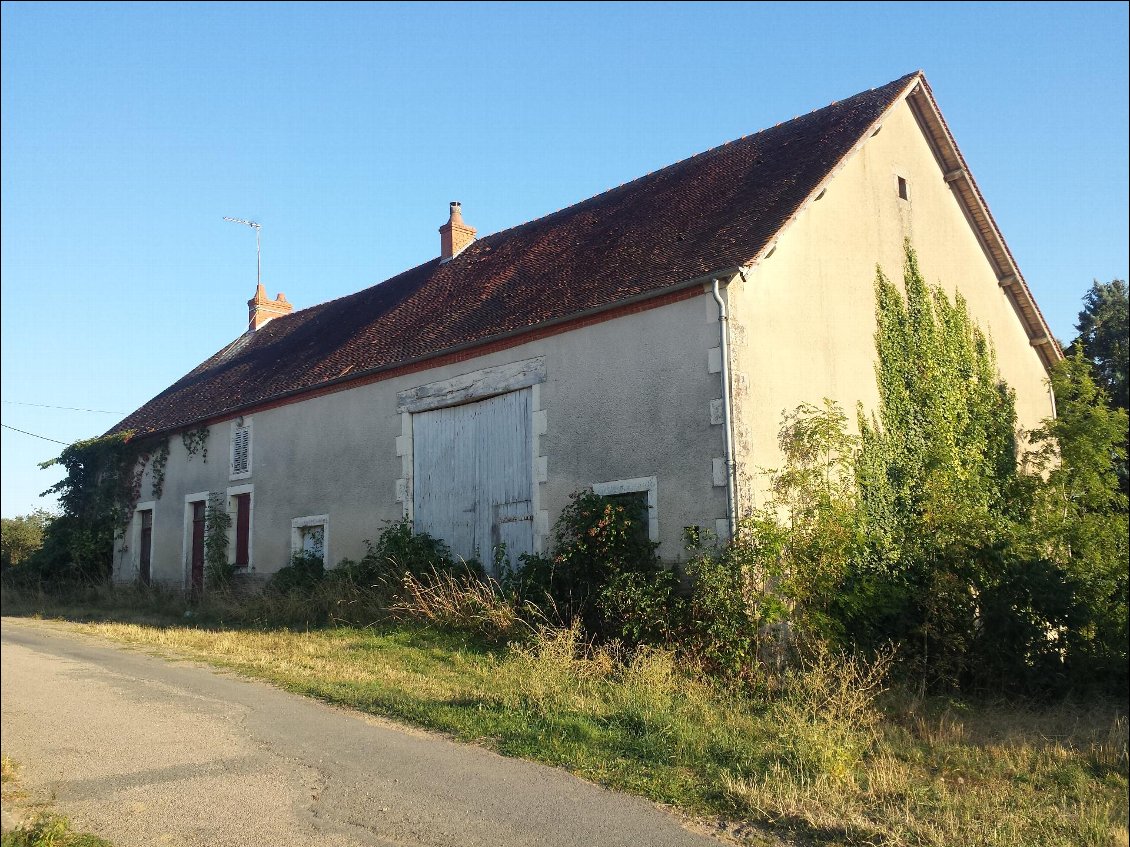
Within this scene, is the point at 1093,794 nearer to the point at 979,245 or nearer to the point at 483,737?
the point at 483,737

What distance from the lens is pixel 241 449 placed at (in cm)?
1889

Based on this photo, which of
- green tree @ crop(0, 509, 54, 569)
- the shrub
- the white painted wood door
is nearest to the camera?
green tree @ crop(0, 509, 54, 569)

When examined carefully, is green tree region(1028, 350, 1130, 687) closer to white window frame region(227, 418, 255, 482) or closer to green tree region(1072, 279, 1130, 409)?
green tree region(1072, 279, 1130, 409)

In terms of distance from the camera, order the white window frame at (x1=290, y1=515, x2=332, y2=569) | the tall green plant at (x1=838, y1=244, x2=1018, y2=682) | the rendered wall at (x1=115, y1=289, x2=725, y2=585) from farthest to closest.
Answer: the white window frame at (x1=290, y1=515, x2=332, y2=569) → the rendered wall at (x1=115, y1=289, x2=725, y2=585) → the tall green plant at (x1=838, y1=244, x2=1018, y2=682)

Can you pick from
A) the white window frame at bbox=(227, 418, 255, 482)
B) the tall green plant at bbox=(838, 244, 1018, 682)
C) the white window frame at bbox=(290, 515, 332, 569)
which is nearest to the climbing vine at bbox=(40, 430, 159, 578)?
the white window frame at bbox=(227, 418, 255, 482)

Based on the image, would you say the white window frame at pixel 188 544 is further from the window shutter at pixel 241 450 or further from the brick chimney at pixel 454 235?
the brick chimney at pixel 454 235

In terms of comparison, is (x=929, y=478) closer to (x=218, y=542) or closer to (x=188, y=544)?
(x=218, y=542)

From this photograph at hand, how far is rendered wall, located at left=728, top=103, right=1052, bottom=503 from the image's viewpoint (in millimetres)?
11812

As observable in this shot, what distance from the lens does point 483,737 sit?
7.59m

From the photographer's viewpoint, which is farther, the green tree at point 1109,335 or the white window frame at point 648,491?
the green tree at point 1109,335

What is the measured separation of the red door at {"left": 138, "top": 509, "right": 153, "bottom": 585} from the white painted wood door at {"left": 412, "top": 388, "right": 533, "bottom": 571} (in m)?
8.88

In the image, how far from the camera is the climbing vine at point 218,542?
60.8 feet

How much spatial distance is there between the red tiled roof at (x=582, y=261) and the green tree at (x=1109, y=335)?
457 inches

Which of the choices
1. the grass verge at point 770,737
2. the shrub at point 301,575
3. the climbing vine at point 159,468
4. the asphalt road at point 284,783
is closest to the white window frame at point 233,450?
the shrub at point 301,575
